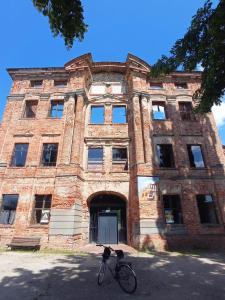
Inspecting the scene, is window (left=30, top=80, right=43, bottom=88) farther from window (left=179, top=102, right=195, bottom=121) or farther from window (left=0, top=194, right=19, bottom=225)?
window (left=179, top=102, right=195, bottom=121)

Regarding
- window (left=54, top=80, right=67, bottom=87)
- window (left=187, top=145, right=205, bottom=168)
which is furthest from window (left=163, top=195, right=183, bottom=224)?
window (left=54, top=80, right=67, bottom=87)

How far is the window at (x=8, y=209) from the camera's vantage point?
41.7ft

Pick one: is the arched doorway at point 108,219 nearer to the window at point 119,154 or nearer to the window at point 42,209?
the window at point 119,154

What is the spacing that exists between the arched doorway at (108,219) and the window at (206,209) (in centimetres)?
515

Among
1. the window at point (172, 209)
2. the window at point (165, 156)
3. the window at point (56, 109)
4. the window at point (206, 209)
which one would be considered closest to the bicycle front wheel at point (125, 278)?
the window at point (172, 209)

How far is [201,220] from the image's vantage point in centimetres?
1304

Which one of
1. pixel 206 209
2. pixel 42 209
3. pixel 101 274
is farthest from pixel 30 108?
pixel 206 209

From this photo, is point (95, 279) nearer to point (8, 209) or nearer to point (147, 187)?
point (147, 187)

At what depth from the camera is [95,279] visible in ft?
21.5

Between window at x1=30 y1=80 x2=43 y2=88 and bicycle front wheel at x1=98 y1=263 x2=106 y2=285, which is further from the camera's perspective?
window at x1=30 y1=80 x2=43 y2=88

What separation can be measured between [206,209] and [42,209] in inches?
424

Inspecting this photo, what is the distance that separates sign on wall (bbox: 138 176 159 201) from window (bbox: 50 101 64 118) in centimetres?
822

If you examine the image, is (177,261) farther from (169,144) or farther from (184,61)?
(184,61)

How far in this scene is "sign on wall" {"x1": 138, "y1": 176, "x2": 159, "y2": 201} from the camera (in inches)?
503
